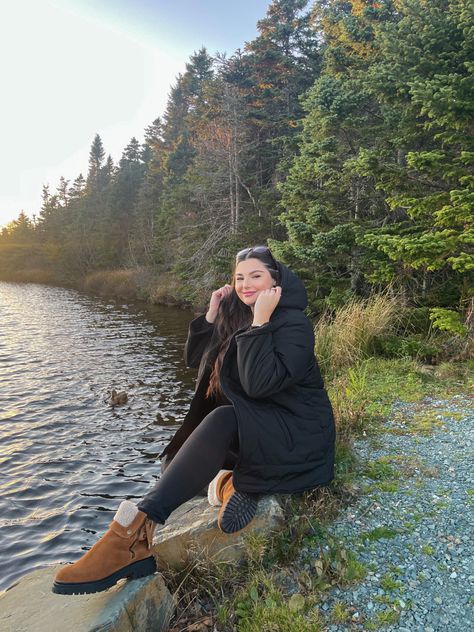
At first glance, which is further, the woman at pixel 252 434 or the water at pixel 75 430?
the water at pixel 75 430

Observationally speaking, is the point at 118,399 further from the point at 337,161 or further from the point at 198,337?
the point at 337,161

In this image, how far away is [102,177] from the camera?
2158 inches

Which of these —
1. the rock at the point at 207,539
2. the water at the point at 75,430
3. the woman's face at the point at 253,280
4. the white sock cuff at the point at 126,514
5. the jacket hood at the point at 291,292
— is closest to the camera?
the white sock cuff at the point at 126,514

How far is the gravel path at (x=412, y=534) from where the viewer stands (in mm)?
2307

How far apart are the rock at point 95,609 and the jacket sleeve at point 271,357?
3.86 feet

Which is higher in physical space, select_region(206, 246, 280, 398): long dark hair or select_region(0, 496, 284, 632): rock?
select_region(206, 246, 280, 398): long dark hair

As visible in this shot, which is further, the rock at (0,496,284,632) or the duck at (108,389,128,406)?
the duck at (108,389,128,406)

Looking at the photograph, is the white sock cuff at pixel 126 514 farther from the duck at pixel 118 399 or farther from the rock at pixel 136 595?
the duck at pixel 118 399

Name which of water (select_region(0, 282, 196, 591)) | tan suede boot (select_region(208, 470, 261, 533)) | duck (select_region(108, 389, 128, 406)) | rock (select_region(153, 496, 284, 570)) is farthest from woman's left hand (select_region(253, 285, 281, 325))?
duck (select_region(108, 389, 128, 406))

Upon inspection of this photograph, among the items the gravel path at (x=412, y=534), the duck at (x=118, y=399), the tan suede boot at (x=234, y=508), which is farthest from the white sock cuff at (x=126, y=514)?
the duck at (x=118, y=399)

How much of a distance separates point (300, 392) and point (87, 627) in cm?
165

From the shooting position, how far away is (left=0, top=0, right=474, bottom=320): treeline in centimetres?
745

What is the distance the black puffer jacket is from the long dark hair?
0.18 meters

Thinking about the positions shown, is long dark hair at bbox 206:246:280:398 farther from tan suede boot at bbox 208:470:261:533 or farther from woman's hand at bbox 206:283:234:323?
tan suede boot at bbox 208:470:261:533
